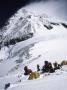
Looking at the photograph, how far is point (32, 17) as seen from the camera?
646ft

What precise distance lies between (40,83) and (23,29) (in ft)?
561

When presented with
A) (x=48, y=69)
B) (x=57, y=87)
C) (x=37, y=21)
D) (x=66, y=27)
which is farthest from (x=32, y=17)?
(x=57, y=87)

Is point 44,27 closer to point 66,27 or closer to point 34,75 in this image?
point 66,27

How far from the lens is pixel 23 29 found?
636ft

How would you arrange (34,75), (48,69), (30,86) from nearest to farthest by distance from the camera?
(30,86) → (34,75) → (48,69)

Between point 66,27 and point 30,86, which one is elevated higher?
point 66,27

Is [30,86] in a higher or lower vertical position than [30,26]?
lower

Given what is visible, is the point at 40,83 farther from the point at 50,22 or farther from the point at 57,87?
the point at 50,22

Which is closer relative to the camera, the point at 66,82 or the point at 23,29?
the point at 66,82

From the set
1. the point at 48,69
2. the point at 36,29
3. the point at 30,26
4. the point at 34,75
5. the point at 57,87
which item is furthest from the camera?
the point at 30,26

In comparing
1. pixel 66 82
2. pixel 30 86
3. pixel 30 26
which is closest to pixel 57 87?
pixel 66 82

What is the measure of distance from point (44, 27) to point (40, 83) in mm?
161045

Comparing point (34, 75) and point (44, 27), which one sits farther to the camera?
point (44, 27)

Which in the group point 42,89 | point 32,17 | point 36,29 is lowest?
point 42,89
